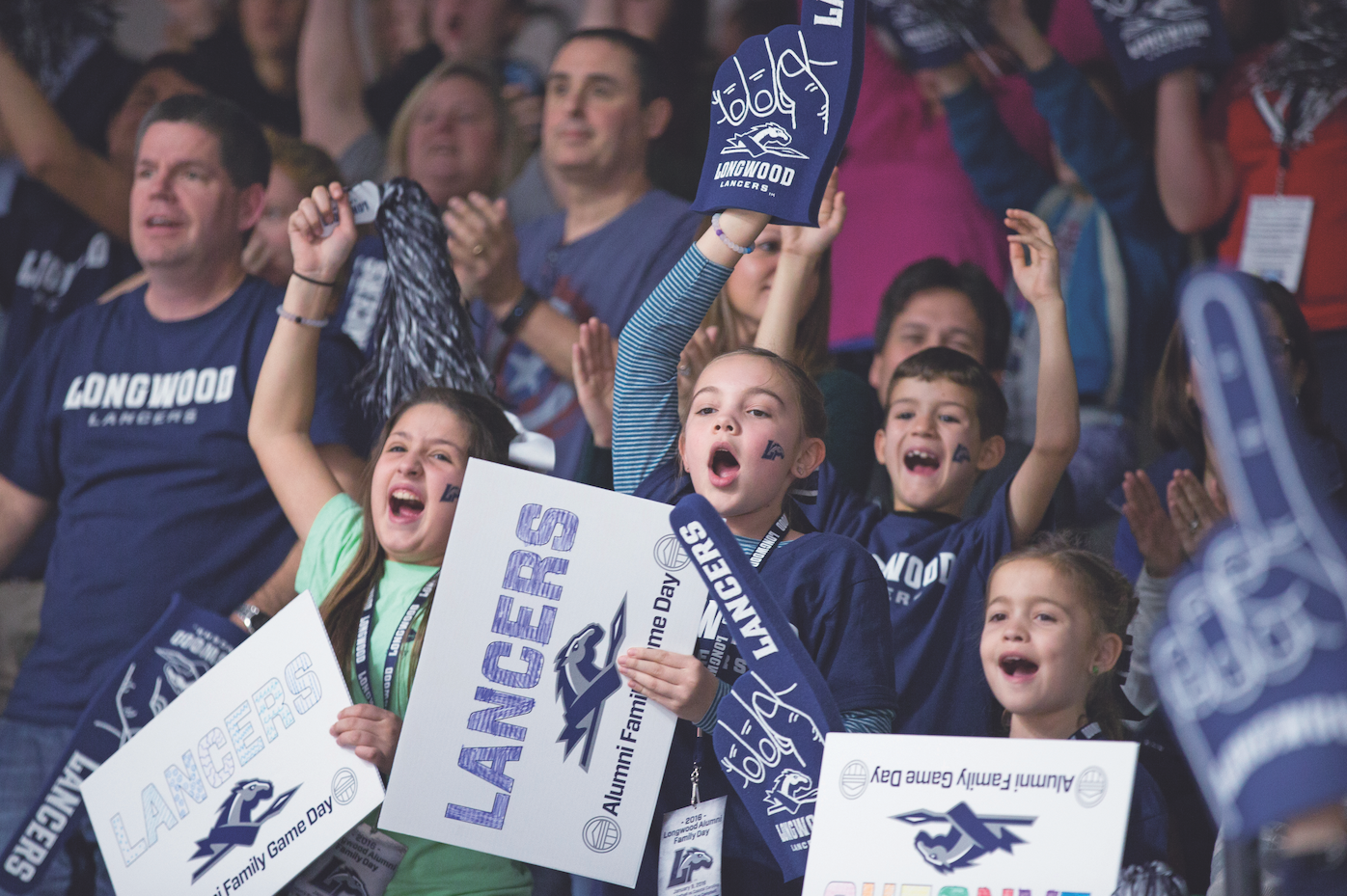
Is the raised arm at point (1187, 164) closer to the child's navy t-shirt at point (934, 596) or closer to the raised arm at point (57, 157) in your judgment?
the child's navy t-shirt at point (934, 596)

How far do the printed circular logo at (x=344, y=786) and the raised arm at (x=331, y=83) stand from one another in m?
3.15

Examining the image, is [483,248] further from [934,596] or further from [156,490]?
[934,596]

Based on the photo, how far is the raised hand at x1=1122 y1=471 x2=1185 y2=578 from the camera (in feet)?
9.72

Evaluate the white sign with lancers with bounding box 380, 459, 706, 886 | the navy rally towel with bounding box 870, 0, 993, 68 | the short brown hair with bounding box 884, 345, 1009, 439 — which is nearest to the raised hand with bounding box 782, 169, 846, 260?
the short brown hair with bounding box 884, 345, 1009, 439

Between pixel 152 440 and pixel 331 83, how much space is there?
222 cm

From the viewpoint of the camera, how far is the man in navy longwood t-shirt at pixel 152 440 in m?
3.19

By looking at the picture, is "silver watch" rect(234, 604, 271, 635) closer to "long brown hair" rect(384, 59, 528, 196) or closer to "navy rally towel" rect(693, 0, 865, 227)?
"navy rally towel" rect(693, 0, 865, 227)

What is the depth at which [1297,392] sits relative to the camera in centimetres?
308

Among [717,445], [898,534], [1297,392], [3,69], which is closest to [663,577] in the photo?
[717,445]

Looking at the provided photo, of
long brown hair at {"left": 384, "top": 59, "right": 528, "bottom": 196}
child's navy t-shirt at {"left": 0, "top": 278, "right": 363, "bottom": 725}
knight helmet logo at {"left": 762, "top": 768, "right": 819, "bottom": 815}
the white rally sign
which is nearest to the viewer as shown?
the white rally sign

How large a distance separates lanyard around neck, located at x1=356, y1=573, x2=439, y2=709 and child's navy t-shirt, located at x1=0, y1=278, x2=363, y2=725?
660 millimetres

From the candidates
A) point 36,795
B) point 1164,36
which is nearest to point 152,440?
point 36,795

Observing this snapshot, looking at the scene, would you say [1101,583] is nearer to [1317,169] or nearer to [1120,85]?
[1317,169]

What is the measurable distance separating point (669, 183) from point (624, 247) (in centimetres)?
72
